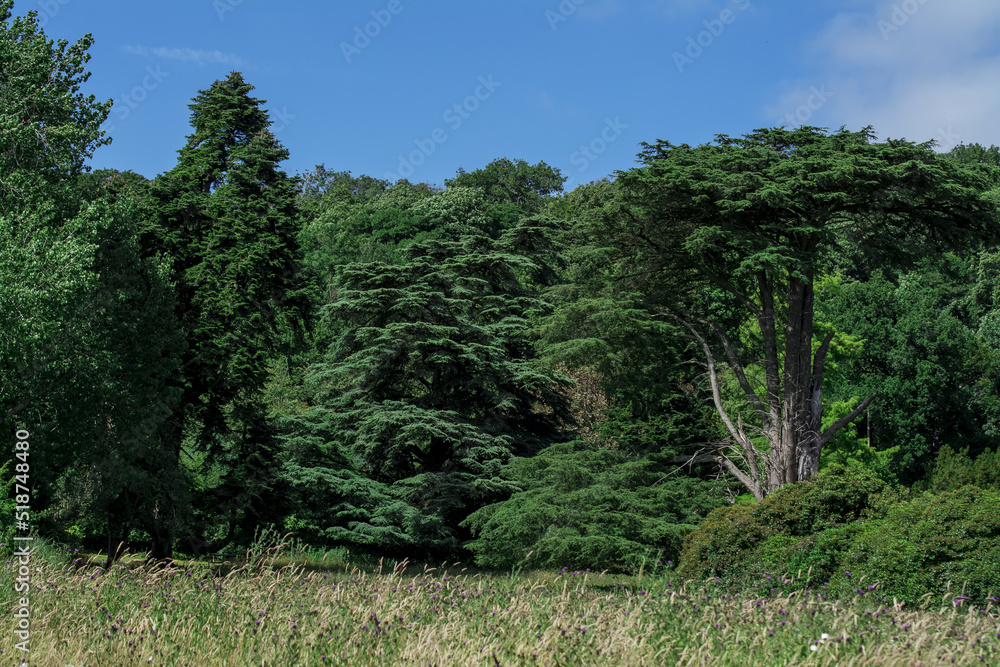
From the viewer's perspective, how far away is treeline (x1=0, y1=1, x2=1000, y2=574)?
16188 millimetres

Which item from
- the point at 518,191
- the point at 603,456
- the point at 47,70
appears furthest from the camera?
the point at 518,191

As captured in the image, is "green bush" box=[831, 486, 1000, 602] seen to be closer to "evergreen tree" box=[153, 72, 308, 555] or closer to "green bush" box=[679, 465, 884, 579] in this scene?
"green bush" box=[679, 465, 884, 579]

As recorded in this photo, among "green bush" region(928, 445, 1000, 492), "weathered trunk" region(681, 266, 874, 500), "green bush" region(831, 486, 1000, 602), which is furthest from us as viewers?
"green bush" region(928, 445, 1000, 492)

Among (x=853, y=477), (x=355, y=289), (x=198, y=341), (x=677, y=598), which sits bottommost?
(x=677, y=598)

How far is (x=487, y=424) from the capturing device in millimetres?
26203

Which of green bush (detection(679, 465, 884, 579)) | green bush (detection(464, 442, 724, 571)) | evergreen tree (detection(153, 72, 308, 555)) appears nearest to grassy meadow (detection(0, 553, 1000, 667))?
green bush (detection(679, 465, 884, 579))

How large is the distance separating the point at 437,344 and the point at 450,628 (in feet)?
64.3

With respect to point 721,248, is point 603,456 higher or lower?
lower

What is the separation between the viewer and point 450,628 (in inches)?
235

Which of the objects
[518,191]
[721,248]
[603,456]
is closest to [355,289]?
[603,456]

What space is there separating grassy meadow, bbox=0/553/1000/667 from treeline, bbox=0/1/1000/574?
17.3ft

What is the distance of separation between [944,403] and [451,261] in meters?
24.4

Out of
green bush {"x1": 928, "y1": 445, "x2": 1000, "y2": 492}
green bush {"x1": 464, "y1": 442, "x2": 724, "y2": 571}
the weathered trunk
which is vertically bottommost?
green bush {"x1": 464, "y1": 442, "x2": 724, "y2": 571}

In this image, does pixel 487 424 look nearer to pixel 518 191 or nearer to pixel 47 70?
pixel 47 70
